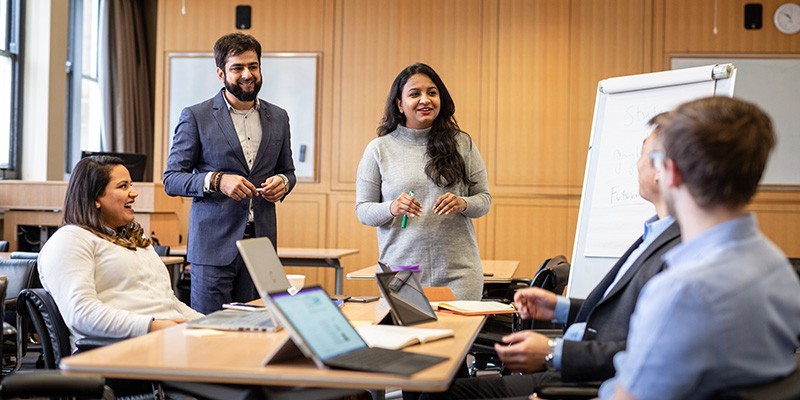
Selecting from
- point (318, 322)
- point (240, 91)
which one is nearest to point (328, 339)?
point (318, 322)

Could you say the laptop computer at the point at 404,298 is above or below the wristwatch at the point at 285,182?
below

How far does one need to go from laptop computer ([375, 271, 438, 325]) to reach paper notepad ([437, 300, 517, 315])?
0.18m

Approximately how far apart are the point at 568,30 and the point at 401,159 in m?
5.37

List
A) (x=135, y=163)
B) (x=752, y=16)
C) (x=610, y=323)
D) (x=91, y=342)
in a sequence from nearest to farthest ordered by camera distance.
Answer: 1. (x=610, y=323)
2. (x=91, y=342)
3. (x=135, y=163)
4. (x=752, y=16)

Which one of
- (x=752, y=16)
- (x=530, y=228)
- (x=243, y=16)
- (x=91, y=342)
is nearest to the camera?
(x=91, y=342)

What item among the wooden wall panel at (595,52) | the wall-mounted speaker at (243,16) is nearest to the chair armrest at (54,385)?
the wooden wall panel at (595,52)

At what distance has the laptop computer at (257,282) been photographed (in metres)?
→ 1.85

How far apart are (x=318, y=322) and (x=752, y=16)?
7.47m

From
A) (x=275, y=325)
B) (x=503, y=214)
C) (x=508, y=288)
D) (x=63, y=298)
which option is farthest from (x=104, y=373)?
(x=503, y=214)

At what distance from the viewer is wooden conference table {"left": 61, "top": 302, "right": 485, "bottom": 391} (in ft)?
5.35

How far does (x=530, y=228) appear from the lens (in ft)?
27.0

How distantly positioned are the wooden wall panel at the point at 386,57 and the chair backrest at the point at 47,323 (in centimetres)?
589

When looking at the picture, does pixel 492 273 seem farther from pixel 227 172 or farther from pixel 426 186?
pixel 227 172

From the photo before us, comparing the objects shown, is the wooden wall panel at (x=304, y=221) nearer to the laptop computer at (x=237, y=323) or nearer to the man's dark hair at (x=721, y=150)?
the laptop computer at (x=237, y=323)
